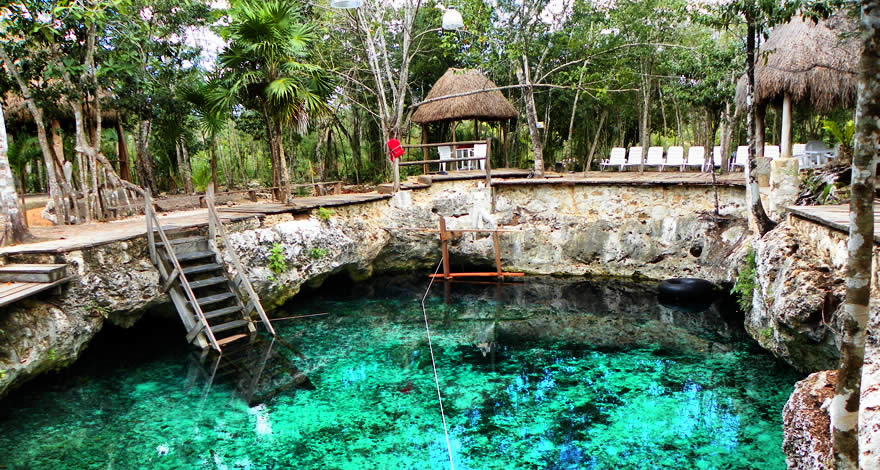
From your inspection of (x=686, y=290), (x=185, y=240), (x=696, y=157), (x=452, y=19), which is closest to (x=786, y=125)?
(x=686, y=290)

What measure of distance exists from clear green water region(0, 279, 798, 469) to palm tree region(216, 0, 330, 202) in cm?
351

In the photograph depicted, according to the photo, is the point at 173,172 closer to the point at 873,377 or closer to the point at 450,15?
the point at 450,15

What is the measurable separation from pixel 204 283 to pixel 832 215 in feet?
23.8

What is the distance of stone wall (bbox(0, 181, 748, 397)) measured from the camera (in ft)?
19.0

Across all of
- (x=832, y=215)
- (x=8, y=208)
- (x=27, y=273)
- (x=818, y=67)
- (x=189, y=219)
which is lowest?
(x=27, y=273)

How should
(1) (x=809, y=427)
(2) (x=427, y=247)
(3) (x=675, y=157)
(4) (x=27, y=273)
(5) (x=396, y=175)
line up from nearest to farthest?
(1) (x=809, y=427), (4) (x=27, y=273), (5) (x=396, y=175), (2) (x=427, y=247), (3) (x=675, y=157)

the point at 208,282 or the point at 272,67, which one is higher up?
the point at 272,67

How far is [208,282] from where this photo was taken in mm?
6934

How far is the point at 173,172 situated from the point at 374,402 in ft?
43.4

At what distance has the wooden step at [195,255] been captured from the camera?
701cm

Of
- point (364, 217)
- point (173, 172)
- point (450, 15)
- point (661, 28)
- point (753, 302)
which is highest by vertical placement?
point (661, 28)

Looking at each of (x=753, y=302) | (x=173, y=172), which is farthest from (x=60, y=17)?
(x=753, y=302)

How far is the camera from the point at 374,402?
19.0ft

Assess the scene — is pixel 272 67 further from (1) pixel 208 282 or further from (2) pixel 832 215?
(2) pixel 832 215
